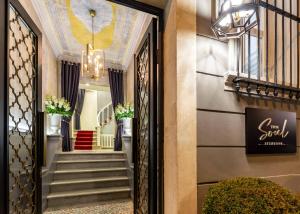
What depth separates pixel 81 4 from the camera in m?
3.89

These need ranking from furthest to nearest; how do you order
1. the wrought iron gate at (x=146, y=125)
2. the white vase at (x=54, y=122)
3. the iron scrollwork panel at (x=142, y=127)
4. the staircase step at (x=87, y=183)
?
the white vase at (x=54, y=122), the staircase step at (x=87, y=183), the iron scrollwork panel at (x=142, y=127), the wrought iron gate at (x=146, y=125)

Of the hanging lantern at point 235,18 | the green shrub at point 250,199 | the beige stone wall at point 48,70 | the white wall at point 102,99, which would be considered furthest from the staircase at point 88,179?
the white wall at point 102,99

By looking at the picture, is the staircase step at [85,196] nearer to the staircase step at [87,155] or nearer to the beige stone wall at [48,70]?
the staircase step at [87,155]

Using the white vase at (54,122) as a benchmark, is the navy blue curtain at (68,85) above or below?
above

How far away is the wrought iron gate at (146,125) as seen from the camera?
1878mm

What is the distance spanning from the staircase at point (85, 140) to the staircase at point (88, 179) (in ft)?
12.0

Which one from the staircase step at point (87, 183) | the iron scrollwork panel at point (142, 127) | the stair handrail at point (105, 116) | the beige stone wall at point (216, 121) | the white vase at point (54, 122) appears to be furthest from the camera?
the stair handrail at point (105, 116)

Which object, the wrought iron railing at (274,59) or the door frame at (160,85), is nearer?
the door frame at (160,85)

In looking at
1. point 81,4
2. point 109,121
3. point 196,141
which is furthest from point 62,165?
point 109,121

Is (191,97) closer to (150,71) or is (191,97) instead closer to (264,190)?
(150,71)

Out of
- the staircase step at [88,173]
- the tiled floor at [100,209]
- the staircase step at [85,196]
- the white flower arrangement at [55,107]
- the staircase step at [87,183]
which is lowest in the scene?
Answer: the tiled floor at [100,209]

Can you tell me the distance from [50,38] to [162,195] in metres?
4.85

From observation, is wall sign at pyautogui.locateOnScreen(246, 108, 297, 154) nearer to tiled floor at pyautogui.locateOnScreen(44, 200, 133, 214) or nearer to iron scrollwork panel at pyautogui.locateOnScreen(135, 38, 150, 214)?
iron scrollwork panel at pyautogui.locateOnScreen(135, 38, 150, 214)

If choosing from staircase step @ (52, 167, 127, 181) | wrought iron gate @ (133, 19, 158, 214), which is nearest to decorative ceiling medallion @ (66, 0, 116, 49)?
wrought iron gate @ (133, 19, 158, 214)
